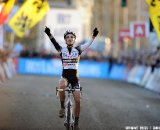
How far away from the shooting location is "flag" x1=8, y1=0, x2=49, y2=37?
93.2 ft

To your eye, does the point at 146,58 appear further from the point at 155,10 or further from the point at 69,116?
the point at 69,116

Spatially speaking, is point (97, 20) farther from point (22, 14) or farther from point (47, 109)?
point (47, 109)

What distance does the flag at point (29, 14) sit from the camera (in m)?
28.4

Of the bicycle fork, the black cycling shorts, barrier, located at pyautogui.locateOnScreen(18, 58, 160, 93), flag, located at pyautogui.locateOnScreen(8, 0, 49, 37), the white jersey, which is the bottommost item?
barrier, located at pyautogui.locateOnScreen(18, 58, 160, 93)

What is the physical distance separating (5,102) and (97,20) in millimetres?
85631

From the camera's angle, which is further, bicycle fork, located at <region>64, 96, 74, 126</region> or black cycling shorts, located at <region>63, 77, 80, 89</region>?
black cycling shorts, located at <region>63, 77, 80, 89</region>

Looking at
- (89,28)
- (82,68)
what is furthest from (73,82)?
(89,28)

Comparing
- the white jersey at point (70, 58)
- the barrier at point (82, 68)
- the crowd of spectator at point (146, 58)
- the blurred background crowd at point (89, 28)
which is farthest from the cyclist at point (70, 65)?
the barrier at point (82, 68)

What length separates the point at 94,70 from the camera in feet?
170

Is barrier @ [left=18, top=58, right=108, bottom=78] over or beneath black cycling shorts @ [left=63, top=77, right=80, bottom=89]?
beneath

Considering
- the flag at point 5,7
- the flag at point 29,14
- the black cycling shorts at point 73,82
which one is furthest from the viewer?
the flag at point 29,14

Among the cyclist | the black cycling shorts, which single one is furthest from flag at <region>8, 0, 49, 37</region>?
the black cycling shorts

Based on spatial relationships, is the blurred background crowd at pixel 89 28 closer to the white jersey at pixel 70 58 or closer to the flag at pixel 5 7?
the flag at pixel 5 7

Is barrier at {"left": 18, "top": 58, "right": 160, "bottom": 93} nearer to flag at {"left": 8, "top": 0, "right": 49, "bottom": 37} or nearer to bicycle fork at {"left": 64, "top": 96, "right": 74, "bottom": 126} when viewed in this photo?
flag at {"left": 8, "top": 0, "right": 49, "bottom": 37}
